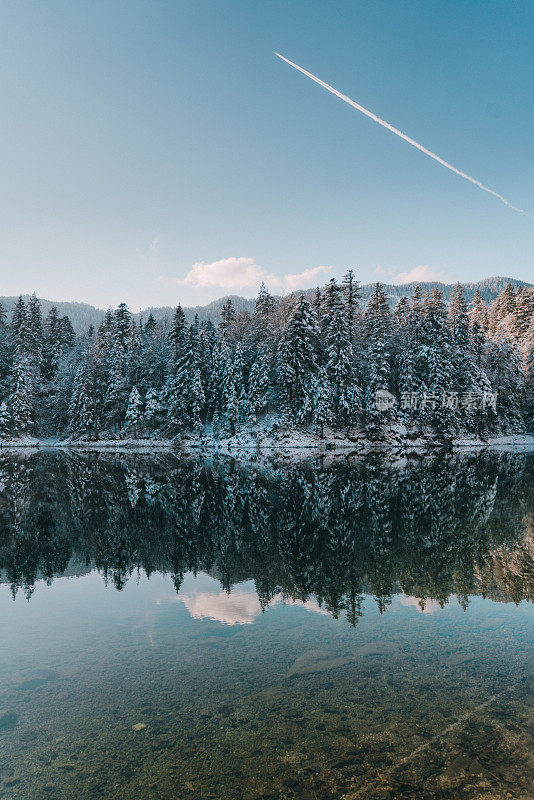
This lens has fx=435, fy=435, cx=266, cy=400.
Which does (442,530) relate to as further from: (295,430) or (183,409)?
(183,409)

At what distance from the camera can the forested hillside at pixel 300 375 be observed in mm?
58406

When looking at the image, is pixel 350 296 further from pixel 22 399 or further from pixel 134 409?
pixel 22 399

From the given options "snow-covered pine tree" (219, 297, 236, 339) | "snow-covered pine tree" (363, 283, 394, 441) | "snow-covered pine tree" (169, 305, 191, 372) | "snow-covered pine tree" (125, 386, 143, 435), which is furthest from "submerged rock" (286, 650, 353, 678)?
"snow-covered pine tree" (219, 297, 236, 339)

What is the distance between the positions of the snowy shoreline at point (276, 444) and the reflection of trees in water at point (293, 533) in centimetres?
2262

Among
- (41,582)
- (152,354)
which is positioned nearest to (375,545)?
(41,582)

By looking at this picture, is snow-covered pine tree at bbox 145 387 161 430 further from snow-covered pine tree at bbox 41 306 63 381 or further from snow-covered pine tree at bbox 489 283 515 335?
snow-covered pine tree at bbox 489 283 515 335

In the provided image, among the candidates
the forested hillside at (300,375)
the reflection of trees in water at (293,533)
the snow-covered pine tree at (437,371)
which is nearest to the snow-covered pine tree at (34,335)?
the forested hillside at (300,375)

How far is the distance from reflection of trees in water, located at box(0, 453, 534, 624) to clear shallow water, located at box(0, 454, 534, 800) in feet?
0.38

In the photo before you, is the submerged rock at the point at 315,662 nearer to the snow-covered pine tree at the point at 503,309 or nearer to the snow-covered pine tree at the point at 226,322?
the snow-covered pine tree at the point at 226,322

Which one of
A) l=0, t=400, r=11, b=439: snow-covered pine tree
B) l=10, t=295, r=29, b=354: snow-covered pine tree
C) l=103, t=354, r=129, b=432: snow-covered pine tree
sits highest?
l=10, t=295, r=29, b=354: snow-covered pine tree

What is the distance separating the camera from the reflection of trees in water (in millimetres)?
13656

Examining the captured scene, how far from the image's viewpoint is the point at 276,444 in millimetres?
58406

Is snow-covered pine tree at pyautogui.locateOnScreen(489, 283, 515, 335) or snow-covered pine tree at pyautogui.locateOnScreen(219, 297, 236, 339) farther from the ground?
snow-covered pine tree at pyautogui.locateOnScreen(489, 283, 515, 335)

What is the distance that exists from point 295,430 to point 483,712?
51.8 meters
